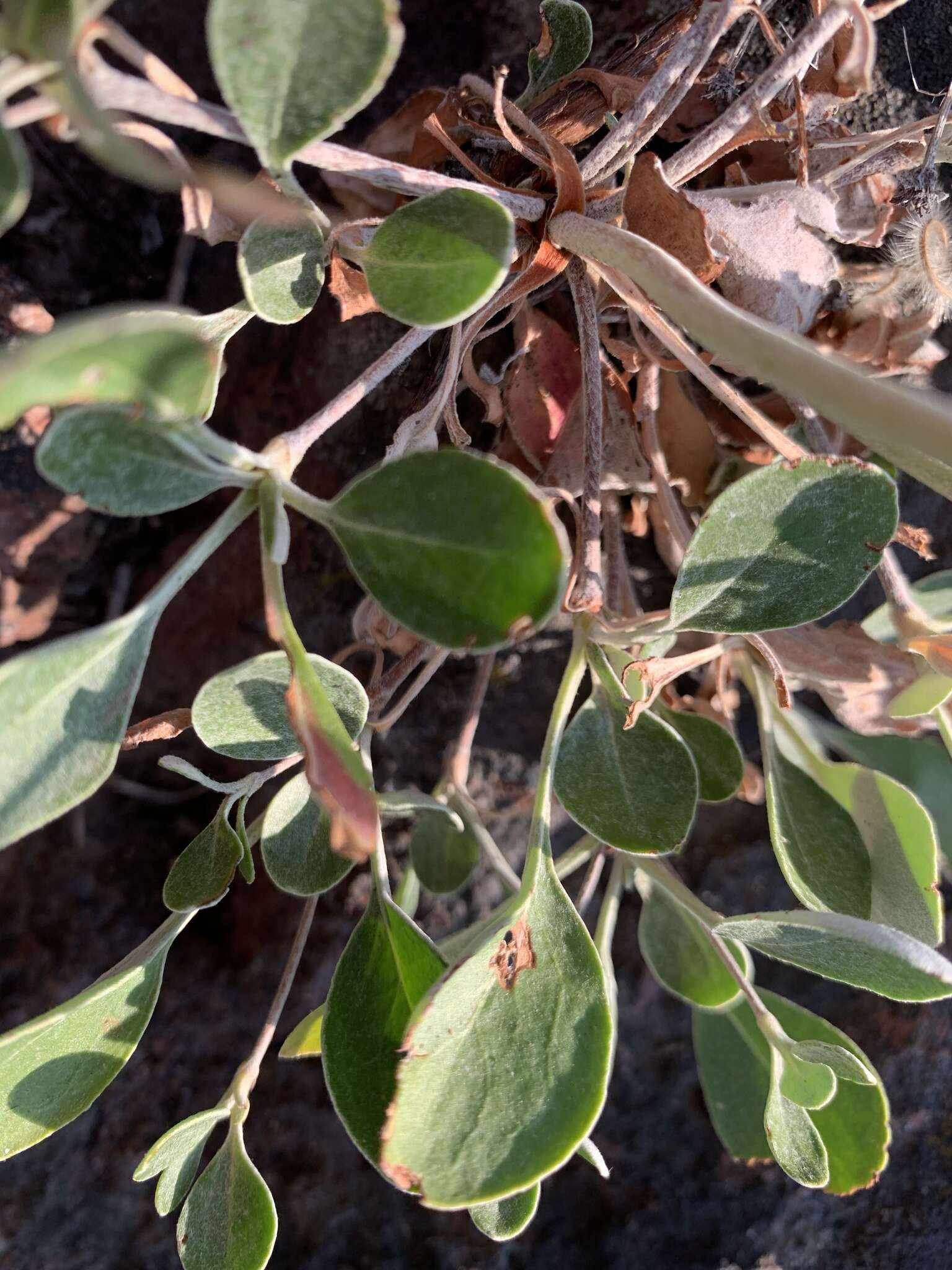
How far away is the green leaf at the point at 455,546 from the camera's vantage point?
1.34ft

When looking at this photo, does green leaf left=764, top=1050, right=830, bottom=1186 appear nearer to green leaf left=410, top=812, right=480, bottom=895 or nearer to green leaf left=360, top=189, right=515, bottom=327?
green leaf left=410, top=812, right=480, bottom=895

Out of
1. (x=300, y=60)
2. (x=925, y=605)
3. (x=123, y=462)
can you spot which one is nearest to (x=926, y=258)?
(x=925, y=605)

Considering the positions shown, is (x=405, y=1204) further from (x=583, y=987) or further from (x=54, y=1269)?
(x=583, y=987)

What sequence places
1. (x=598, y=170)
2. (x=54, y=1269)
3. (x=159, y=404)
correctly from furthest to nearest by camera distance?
(x=54, y=1269) < (x=598, y=170) < (x=159, y=404)

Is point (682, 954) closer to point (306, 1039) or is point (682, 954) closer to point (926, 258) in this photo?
point (306, 1039)

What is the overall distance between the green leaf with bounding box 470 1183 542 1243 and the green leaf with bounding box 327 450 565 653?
19.4 inches

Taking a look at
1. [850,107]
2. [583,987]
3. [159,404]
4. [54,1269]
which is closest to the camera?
[159,404]

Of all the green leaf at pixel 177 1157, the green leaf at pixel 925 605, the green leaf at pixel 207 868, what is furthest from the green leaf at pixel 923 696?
the green leaf at pixel 177 1157

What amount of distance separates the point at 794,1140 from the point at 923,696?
37 centimetres

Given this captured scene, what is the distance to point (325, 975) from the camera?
1.11 metres

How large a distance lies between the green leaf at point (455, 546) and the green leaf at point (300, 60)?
0.63ft

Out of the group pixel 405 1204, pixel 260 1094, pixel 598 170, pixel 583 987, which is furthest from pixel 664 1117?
Answer: pixel 598 170

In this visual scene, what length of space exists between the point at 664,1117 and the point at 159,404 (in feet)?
3.32

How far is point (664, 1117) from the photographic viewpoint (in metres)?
1.08
